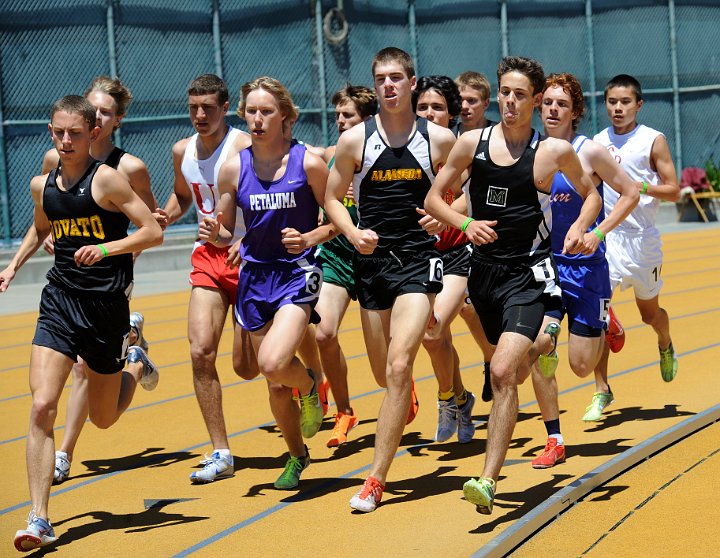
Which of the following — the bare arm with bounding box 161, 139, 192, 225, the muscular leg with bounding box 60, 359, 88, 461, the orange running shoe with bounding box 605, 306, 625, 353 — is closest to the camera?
the muscular leg with bounding box 60, 359, 88, 461

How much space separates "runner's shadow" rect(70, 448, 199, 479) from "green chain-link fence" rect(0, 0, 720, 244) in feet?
40.5

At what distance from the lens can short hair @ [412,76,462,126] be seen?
8656mm

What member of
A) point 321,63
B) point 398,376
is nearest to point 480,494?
point 398,376

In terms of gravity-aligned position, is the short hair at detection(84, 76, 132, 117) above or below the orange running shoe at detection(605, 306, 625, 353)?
above

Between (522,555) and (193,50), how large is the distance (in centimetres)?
1744

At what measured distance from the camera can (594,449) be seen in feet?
25.1

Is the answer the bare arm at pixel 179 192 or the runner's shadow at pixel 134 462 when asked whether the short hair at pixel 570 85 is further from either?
the runner's shadow at pixel 134 462

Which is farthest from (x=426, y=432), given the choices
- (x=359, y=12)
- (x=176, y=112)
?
(x=359, y=12)

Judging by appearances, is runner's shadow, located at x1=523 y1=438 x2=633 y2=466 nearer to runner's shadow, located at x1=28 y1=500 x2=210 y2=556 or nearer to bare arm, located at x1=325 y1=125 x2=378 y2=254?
bare arm, located at x1=325 y1=125 x2=378 y2=254

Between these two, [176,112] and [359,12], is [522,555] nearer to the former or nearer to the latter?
[176,112]

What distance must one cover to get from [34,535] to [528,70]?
3.50m

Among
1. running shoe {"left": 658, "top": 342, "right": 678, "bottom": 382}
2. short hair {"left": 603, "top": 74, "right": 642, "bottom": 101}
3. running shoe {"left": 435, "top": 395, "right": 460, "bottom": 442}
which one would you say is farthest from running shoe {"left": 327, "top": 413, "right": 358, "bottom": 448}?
short hair {"left": 603, "top": 74, "right": 642, "bottom": 101}

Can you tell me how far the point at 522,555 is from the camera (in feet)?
18.2

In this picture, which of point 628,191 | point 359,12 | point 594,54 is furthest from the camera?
point 594,54
